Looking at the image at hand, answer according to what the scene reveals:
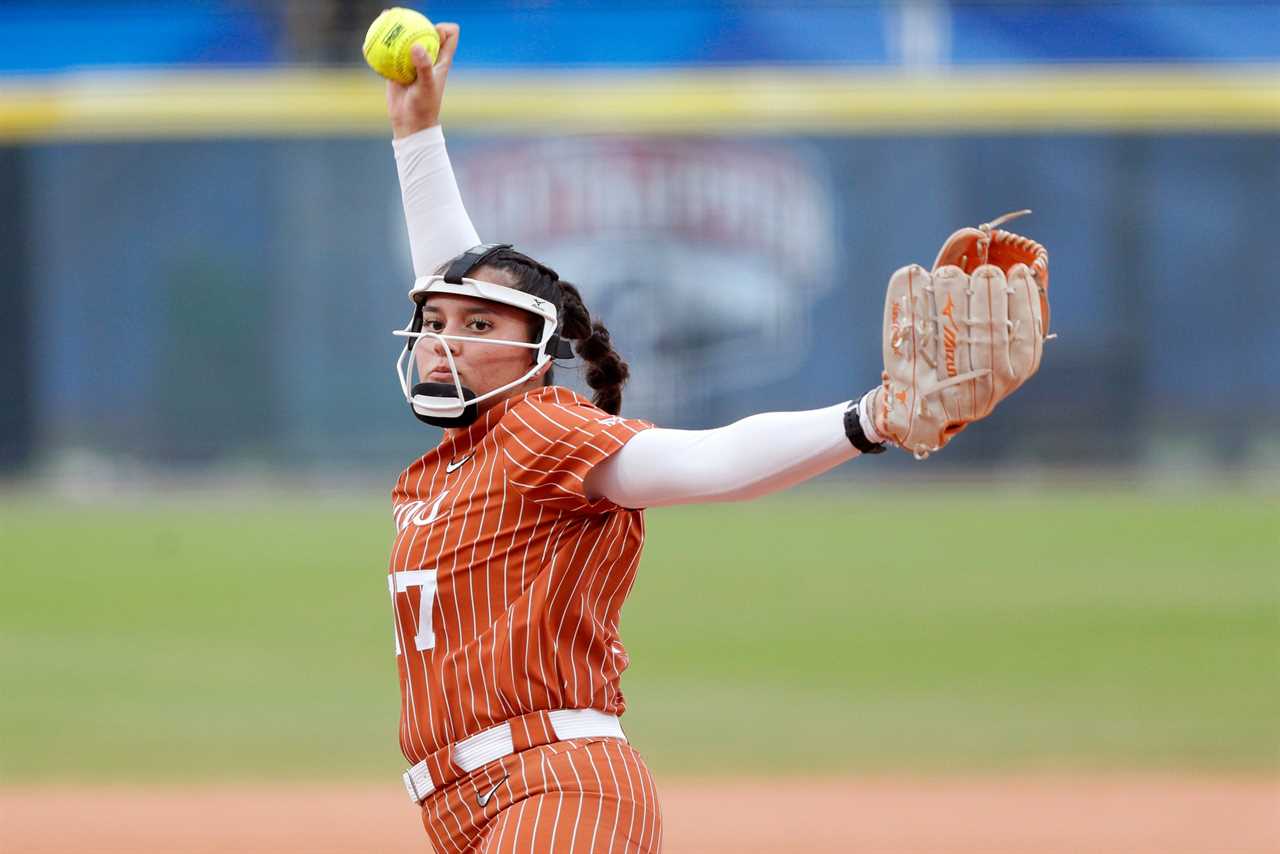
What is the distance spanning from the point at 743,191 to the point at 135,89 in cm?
482

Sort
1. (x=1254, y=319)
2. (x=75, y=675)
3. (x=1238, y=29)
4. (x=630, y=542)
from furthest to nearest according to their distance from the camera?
(x=1238, y=29)
(x=1254, y=319)
(x=75, y=675)
(x=630, y=542)

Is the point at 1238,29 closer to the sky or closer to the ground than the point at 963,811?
closer to the sky

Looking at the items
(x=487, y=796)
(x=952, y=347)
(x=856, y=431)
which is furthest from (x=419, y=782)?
(x=952, y=347)

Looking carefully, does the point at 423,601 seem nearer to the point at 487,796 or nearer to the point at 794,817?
the point at 487,796

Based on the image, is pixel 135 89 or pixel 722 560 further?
pixel 135 89

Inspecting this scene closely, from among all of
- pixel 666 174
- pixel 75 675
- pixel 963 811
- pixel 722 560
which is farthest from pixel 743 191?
pixel 963 811

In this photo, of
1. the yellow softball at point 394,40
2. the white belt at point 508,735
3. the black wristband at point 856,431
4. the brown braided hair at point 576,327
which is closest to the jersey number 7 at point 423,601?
the white belt at point 508,735

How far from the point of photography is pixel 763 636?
9906mm

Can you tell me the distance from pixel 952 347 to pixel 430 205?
122cm

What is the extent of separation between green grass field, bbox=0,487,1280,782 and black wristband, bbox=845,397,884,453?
5022 mm

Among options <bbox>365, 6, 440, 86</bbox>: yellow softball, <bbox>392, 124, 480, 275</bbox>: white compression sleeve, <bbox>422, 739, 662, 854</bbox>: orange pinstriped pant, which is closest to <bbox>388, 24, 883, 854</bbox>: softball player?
<bbox>422, 739, 662, 854</bbox>: orange pinstriped pant

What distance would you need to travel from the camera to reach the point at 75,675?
926 centimetres

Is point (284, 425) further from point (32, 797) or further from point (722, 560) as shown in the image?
point (32, 797)

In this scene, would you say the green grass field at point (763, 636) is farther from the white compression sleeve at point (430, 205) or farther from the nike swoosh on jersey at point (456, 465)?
the nike swoosh on jersey at point (456, 465)
